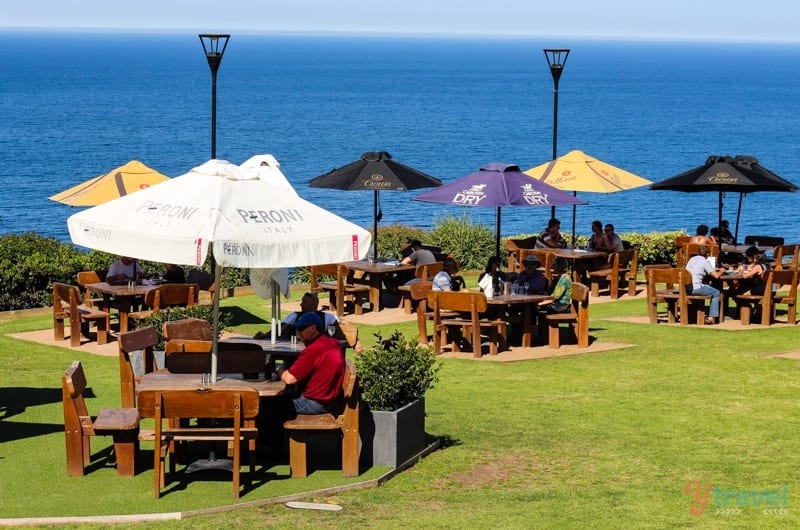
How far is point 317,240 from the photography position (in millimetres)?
11555

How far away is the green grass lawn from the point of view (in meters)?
10.3

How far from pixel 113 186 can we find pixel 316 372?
10.1 m

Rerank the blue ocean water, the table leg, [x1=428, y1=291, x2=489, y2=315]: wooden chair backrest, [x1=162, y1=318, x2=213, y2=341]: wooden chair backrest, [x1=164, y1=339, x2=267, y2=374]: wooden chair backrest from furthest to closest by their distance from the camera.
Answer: the blue ocean water, the table leg, [x1=428, y1=291, x2=489, y2=315]: wooden chair backrest, [x1=162, y1=318, x2=213, y2=341]: wooden chair backrest, [x1=164, y1=339, x2=267, y2=374]: wooden chair backrest

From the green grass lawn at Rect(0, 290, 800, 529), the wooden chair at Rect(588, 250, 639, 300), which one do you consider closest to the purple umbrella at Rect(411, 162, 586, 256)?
the green grass lawn at Rect(0, 290, 800, 529)

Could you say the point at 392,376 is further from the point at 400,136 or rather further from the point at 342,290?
the point at 400,136

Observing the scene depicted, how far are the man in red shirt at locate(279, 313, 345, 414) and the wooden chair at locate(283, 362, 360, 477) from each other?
0.28 feet

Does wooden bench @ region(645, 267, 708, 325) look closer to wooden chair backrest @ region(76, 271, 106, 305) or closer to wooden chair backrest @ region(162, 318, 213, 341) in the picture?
wooden chair backrest @ region(76, 271, 106, 305)

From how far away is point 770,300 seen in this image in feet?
67.9

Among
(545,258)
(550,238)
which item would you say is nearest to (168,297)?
(545,258)

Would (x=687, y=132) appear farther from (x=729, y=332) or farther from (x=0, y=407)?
(x=0, y=407)

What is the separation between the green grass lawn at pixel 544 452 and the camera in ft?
33.9

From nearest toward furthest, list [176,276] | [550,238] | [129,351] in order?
1. [129,351]
2. [176,276]
3. [550,238]

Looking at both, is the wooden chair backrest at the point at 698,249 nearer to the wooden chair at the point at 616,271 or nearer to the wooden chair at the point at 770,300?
the wooden chair at the point at 616,271

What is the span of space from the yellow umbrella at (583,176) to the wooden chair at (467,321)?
6.47m
